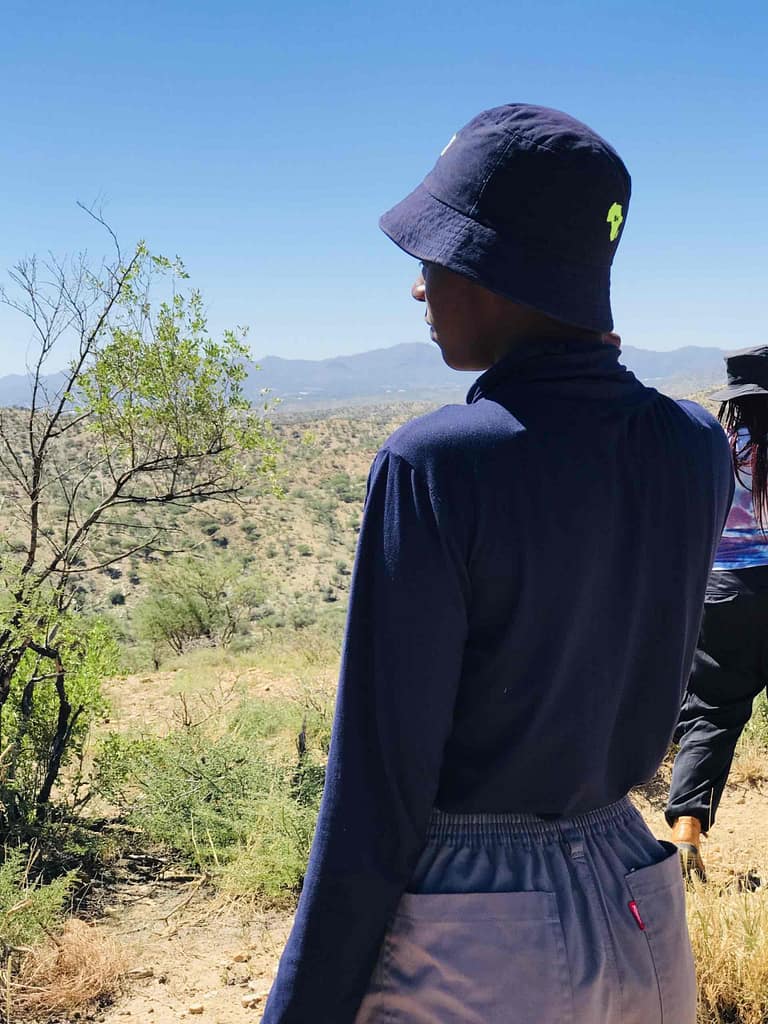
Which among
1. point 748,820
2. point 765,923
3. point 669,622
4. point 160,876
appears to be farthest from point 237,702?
point 669,622

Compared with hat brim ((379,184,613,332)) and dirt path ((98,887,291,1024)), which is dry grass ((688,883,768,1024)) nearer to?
dirt path ((98,887,291,1024))

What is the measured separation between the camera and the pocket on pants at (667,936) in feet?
3.60

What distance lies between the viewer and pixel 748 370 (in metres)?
3.55

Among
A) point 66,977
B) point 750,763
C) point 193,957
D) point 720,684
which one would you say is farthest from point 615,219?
point 750,763

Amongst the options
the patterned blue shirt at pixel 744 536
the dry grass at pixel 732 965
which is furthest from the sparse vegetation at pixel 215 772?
the patterned blue shirt at pixel 744 536

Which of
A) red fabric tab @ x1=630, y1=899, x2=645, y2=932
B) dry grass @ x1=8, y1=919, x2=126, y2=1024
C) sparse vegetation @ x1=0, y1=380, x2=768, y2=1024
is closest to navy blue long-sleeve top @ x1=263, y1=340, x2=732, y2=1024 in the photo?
red fabric tab @ x1=630, y1=899, x2=645, y2=932

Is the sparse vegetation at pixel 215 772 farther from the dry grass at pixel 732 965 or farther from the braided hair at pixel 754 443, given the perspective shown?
the braided hair at pixel 754 443

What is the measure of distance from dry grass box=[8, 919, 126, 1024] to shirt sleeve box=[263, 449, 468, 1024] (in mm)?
2988

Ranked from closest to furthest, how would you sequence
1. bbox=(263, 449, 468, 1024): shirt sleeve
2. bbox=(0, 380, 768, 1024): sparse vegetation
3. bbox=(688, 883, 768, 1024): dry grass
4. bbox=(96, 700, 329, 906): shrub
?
bbox=(263, 449, 468, 1024): shirt sleeve, bbox=(688, 883, 768, 1024): dry grass, bbox=(0, 380, 768, 1024): sparse vegetation, bbox=(96, 700, 329, 906): shrub

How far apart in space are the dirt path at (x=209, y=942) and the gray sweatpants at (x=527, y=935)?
2686mm

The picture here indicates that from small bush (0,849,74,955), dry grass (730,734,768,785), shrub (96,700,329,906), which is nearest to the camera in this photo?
small bush (0,849,74,955)

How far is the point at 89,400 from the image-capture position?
629cm

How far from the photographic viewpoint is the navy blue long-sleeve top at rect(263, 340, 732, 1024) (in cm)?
97

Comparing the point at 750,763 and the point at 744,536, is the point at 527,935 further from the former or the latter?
the point at 750,763
